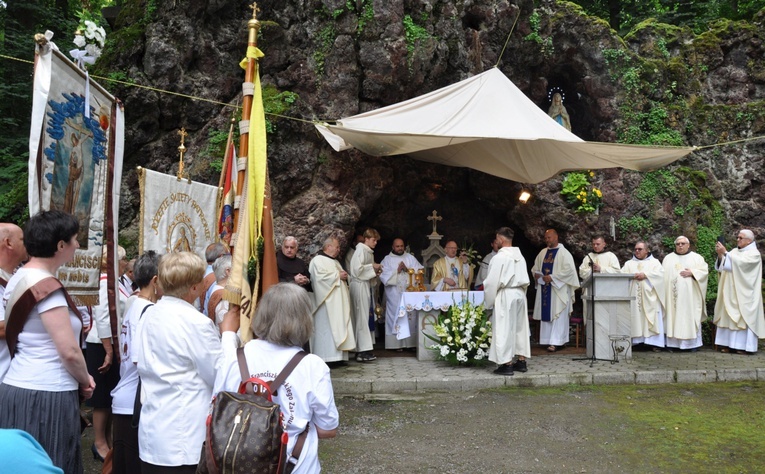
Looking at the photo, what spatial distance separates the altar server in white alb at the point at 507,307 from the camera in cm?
849

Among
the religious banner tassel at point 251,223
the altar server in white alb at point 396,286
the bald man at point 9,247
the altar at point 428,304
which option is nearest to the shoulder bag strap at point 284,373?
the religious banner tassel at point 251,223

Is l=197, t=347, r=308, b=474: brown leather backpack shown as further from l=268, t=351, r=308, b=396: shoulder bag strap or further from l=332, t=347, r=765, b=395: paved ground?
l=332, t=347, r=765, b=395: paved ground

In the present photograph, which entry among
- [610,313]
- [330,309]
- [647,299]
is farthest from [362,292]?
[647,299]

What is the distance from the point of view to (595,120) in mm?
13375

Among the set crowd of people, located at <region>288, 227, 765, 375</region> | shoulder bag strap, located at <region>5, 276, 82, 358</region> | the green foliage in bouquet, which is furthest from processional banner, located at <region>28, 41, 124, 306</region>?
the green foliage in bouquet

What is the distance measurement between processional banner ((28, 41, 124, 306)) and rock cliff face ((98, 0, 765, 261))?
4.16 metres

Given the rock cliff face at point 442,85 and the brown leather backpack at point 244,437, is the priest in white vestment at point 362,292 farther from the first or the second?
the brown leather backpack at point 244,437

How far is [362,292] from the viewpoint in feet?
34.0

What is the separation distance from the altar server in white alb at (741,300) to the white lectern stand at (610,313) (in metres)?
2.20

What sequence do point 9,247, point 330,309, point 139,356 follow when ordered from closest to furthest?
point 139,356
point 9,247
point 330,309

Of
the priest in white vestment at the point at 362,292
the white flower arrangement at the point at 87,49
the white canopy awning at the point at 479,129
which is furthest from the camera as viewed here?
the priest in white vestment at the point at 362,292

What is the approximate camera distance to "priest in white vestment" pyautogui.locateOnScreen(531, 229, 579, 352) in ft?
36.0

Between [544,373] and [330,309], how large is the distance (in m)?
3.37

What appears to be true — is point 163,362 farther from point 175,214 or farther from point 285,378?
point 175,214
